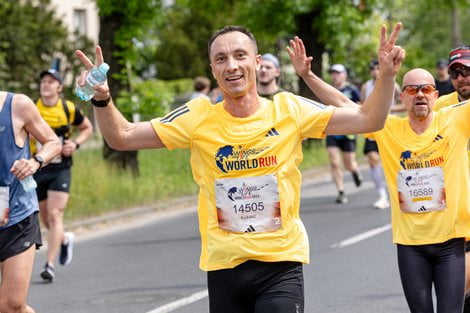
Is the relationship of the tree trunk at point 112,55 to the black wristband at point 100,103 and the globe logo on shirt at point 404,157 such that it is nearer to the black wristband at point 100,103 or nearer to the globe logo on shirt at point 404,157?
the globe logo on shirt at point 404,157

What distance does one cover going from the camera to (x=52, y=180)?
1010 cm

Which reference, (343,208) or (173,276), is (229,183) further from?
(343,208)

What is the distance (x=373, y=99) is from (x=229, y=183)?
0.76 meters

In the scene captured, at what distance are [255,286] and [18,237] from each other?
2112mm

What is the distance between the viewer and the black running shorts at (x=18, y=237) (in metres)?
6.15

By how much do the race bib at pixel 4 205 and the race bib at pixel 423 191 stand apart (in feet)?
7.54

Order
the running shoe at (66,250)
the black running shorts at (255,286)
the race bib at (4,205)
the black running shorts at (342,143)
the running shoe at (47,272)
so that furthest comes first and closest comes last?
the black running shorts at (342,143) → the running shoe at (66,250) → the running shoe at (47,272) → the race bib at (4,205) → the black running shorts at (255,286)

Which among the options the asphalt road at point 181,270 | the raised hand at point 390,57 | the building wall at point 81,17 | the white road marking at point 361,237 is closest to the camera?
the raised hand at point 390,57

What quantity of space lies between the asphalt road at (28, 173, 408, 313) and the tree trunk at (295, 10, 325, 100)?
10.6 m

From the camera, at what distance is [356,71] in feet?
133

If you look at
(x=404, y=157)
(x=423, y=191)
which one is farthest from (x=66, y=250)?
(x=423, y=191)

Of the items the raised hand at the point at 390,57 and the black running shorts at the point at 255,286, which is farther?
→ the black running shorts at the point at 255,286

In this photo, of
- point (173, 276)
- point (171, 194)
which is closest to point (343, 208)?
point (171, 194)

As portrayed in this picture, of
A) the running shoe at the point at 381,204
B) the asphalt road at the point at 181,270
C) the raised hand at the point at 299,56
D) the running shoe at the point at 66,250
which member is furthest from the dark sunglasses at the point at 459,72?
the running shoe at the point at 381,204
